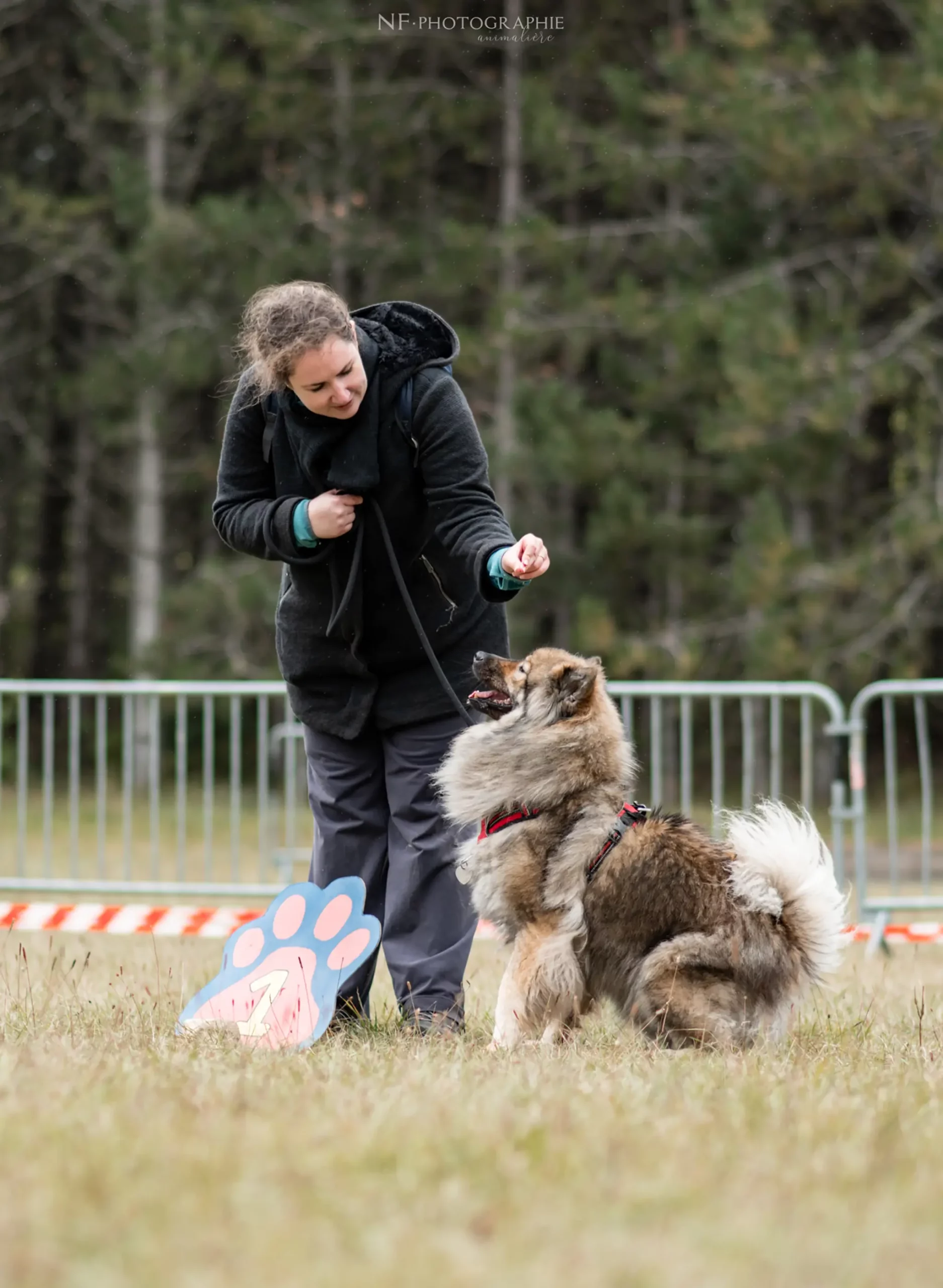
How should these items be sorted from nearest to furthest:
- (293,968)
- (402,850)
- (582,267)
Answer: (293,968), (402,850), (582,267)

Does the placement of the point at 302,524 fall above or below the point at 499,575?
above

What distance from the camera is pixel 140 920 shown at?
6684 millimetres

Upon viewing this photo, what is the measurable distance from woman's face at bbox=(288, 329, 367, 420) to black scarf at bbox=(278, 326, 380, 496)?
0.11 ft

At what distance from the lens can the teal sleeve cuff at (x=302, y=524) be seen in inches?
161

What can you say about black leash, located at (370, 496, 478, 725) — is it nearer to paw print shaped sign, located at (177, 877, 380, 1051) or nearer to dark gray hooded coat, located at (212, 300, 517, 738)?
dark gray hooded coat, located at (212, 300, 517, 738)

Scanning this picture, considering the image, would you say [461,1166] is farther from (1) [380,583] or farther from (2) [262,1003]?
(1) [380,583]

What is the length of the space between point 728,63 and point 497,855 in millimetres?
12544

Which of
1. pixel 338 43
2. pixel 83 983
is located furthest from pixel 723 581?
pixel 83 983

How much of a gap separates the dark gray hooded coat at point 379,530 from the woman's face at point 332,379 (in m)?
0.07

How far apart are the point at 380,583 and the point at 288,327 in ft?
2.63

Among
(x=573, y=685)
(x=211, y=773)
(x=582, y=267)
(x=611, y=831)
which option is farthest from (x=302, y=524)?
(x=582, y=267)

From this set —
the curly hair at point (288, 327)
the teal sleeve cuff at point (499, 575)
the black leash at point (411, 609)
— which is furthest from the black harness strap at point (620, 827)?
the curly hair at point (288, 327)

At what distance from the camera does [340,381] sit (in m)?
3.96

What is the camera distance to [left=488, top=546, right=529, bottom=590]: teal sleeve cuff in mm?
3961
